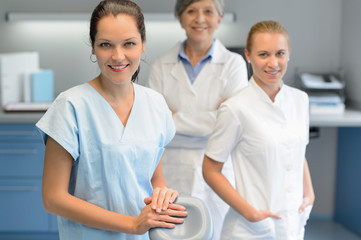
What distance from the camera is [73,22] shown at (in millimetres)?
3895

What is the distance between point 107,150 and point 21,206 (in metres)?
2.27

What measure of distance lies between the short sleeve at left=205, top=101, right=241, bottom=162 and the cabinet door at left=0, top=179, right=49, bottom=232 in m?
1.91

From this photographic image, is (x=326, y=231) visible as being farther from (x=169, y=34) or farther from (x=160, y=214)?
(x=160, y=214)

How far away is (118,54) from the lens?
4.36 ft

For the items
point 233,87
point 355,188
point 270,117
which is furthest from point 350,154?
point 270,117

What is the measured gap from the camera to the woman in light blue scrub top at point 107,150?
1.30 m

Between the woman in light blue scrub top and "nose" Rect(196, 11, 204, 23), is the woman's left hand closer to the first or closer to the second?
the woman in light blue scrub top

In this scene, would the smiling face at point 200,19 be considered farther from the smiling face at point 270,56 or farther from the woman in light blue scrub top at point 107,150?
the woman in light blue scrub top at point 107,150

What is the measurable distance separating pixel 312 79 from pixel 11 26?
2.28 m

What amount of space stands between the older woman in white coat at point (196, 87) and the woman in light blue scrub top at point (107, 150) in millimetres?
900

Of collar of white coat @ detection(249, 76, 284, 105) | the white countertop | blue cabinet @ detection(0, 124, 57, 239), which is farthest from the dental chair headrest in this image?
blue cabinet @ detection(0, 124, 57, 239)

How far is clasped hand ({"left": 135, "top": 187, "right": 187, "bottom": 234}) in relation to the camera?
1261 mm

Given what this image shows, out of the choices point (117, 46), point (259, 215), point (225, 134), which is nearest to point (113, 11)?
point (117, 46)

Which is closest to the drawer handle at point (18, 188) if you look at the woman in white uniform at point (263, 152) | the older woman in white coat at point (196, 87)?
the older woman in white coat at point (196, 87)
